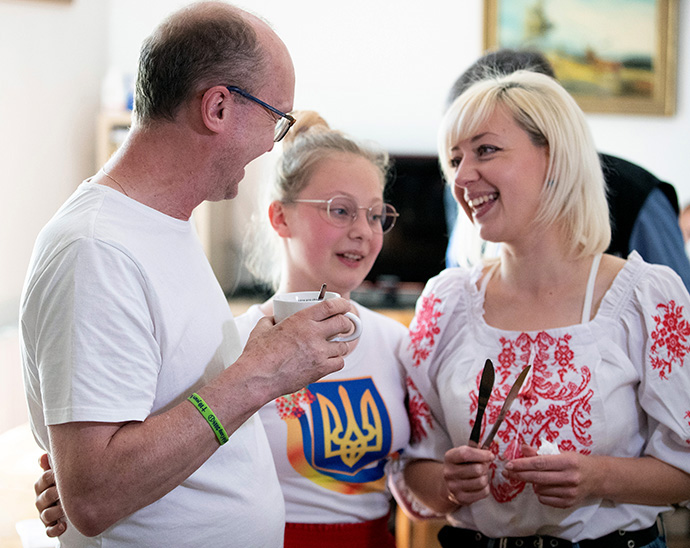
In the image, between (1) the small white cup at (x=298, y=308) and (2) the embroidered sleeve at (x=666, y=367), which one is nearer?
(1) the small white cup at (x=298, y=308)

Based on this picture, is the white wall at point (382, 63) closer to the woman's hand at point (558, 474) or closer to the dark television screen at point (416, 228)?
the dark television screen at point (416, 228)

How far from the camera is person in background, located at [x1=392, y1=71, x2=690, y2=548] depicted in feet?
4.44

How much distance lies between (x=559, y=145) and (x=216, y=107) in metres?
0.79

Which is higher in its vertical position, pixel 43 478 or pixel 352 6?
pixel 352 6

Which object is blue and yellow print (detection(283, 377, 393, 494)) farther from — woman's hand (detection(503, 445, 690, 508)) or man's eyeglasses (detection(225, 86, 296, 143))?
man's eyeglasses (detection(225, 86, 296, 143))

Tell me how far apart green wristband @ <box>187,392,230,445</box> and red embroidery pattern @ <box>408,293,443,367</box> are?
681 millimetres

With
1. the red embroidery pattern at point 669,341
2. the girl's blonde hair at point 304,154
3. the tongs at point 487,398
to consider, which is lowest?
the tongs at point 487,398

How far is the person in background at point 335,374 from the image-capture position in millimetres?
1460

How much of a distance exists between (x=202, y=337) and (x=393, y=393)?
60 cm

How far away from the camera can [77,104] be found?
4254mm

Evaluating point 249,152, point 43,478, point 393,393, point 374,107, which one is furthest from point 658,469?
point 374,107

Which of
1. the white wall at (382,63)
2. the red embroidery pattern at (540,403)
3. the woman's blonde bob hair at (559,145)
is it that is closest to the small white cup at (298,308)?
the red embroidery pattern at (540,403)

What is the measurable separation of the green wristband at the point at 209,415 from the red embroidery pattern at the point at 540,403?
67 cm

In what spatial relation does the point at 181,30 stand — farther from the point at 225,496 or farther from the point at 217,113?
the point at 225,496
